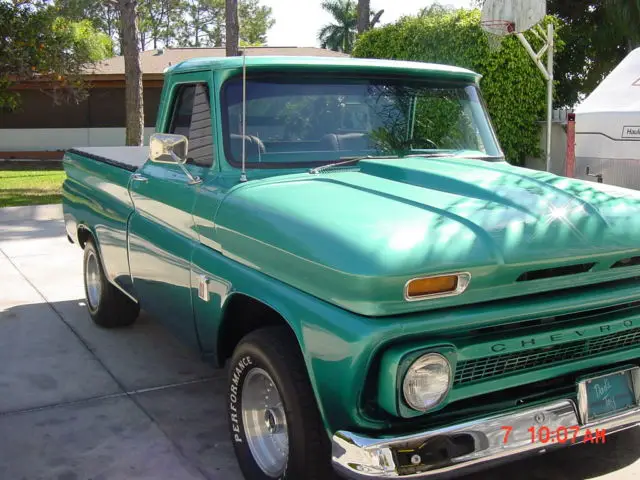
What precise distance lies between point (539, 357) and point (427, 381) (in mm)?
574

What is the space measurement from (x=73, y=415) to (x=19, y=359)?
1.21m

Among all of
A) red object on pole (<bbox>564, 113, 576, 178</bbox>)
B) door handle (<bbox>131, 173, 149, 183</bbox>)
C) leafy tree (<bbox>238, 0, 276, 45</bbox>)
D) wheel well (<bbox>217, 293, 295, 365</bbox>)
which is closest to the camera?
wheel well (<bbox>217, 293, 295, 365</bbox>)

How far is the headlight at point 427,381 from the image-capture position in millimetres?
2619

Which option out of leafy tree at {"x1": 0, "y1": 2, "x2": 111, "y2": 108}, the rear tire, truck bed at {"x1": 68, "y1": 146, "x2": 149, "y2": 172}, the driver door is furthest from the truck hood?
leafy tree at {"x1": 0, "y1": 2, "x2": 111, "y2": 108}

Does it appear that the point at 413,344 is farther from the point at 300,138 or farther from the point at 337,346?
the point at 300,138

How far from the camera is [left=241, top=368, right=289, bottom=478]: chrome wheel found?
3268 millimetres

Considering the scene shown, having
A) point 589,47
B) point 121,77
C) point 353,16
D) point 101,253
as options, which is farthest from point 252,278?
point 353,16

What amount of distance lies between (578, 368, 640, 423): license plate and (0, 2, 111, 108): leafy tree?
674 inches

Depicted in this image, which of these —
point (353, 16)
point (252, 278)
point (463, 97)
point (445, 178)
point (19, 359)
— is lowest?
point (19, 359)

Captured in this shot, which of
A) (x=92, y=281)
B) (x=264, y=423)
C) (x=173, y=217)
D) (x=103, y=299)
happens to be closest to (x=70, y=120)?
(x=92, y=281)

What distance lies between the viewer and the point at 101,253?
560 centimetres

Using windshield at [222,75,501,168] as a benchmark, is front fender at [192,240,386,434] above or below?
below

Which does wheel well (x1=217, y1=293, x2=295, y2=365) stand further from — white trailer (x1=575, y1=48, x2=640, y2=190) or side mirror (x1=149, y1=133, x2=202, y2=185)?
white trailer (x1=575, y1=48, x2=640, y2=190)

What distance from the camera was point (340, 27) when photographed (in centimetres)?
4525
